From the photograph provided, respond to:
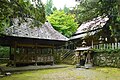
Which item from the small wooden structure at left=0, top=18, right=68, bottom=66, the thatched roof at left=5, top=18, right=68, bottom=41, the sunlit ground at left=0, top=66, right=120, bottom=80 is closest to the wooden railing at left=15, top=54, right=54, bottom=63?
the small wooden structure at left=0, top=18, right=68, bottom=66

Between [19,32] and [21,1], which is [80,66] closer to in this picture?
[19,32]

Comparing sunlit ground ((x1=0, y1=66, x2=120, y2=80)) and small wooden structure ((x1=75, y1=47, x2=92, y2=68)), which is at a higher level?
small wooden structure ((x1=75, y1=47, x2=92, y2=68))

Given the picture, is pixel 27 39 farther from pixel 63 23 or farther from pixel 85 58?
pixel 63 23

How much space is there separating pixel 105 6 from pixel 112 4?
0.20 meters

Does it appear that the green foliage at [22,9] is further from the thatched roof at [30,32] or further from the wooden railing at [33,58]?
the wooden railing at [33,58]

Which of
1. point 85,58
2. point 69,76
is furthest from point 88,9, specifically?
point 85,58

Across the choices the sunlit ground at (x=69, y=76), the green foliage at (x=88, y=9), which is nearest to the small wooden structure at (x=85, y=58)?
the sunlit ground at (x=69, y=76)

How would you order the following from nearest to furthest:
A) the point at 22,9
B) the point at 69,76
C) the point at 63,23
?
the point at 22,9, the point at 69,76, the point at 63,23

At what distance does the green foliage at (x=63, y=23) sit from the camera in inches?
1196

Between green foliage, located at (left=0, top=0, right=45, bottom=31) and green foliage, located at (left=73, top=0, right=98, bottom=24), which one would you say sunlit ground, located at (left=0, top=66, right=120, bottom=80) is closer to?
green foliage, located at (left=0, top=0, right=45, bottom=31)

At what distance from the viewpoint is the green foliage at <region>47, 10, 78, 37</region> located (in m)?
Answer: 30.4

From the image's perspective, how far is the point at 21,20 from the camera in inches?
450

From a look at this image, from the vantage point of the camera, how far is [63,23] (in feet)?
101

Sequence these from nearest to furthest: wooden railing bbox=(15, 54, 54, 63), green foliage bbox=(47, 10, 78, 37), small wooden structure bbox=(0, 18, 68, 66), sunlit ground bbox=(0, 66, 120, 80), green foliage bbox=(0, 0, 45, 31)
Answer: green foliage bbox=(0, 0, 45, 31), sunlit ground bbox=(0, 66, 120, 80), small wooden structure bbox=(0, 18, 68, 66), wooden railing bbox=(15, 54, 54, 63), green foliage bbox=(47, 10, 78, 37)
